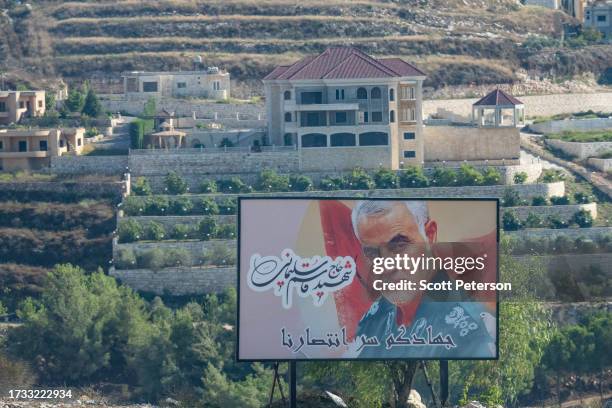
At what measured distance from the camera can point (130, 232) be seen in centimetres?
6988

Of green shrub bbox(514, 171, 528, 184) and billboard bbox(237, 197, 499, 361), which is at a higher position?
green shrub bbox(514, 171, 528, 184)

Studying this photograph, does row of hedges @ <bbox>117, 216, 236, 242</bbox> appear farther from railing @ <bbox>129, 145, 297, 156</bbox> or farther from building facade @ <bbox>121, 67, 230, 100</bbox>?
building facade @ <bbox>121, 67, 230, 100</bbox>

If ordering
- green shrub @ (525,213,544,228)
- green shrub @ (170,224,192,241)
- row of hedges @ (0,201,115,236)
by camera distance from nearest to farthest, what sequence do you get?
1. green shrub @ (170,224,192,241)
2. row of hedges @ (0,201,115,236)
3. green shrub @ (525,213,544,228)

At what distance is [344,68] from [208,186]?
6.53 m

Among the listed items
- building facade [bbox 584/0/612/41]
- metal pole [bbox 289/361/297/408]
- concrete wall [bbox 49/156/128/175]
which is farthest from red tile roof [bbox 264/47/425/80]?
metal pole [bbox 289/361/297/408]

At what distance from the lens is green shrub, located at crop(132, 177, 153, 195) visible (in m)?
73.6

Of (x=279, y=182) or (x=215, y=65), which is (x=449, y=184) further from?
(x=215, y=65)

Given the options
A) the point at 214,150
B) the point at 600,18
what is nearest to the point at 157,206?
the point at 214,150

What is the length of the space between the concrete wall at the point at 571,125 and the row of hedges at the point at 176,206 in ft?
55.0

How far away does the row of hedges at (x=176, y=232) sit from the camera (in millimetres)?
69875

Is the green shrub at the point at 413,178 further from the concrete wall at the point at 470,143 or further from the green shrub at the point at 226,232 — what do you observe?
the green shrub at the point at 226,232

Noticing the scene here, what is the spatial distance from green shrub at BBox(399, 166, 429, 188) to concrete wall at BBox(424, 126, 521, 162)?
12.0 ft

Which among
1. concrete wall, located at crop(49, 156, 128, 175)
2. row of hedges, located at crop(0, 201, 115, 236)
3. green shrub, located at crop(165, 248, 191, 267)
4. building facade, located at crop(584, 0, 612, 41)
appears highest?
building facade, located at crop(584, 0, 612, 41)

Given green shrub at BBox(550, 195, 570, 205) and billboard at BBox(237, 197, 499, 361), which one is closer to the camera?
billboard at BBox(237, 197, 499, 361)
